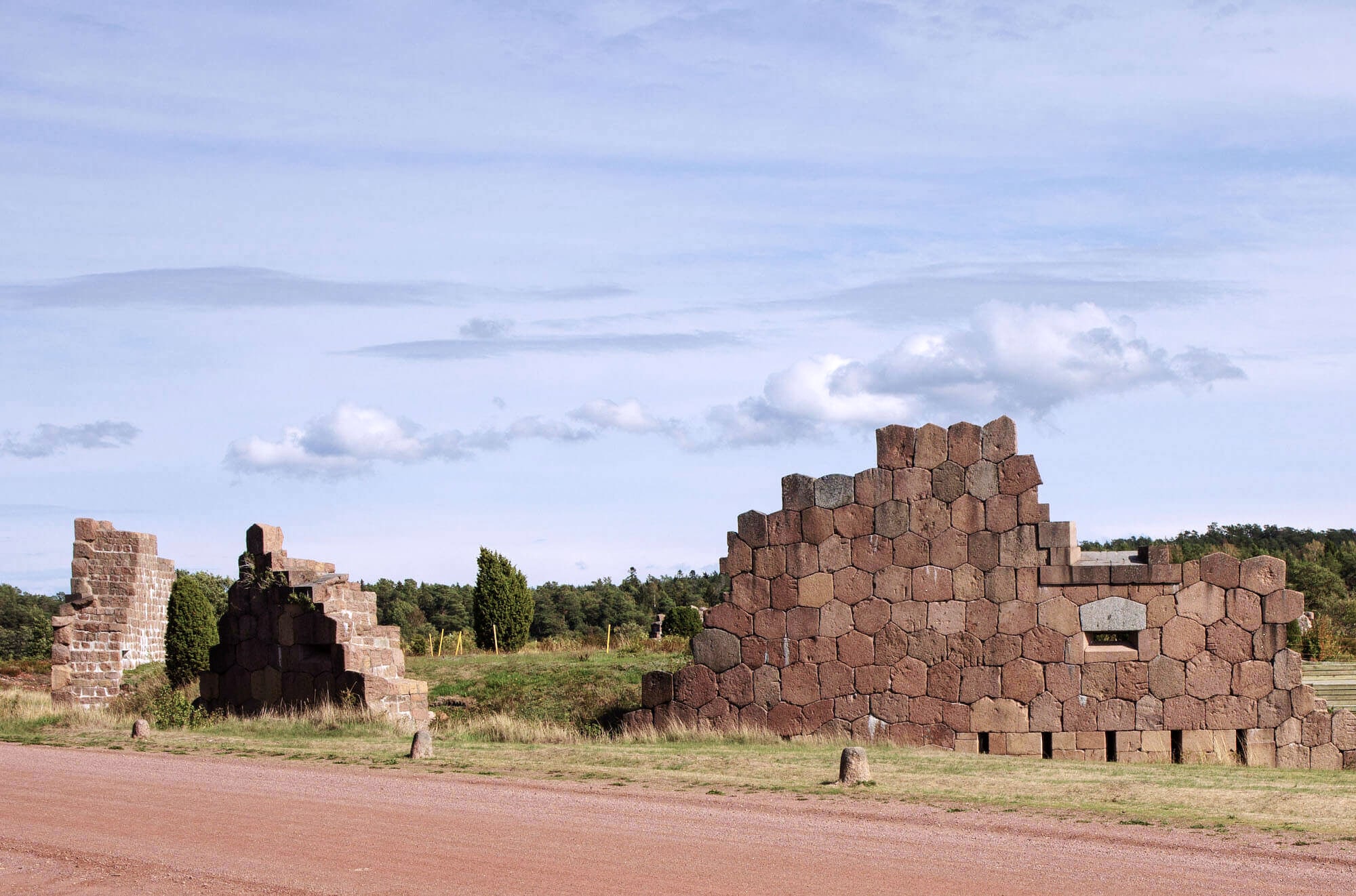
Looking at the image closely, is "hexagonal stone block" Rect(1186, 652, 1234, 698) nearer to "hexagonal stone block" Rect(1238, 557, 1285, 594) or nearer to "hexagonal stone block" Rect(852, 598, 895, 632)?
"hexagonal stone block" Rect(1238, 557, 1285, 594)

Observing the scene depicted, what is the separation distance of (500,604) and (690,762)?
2476 cm

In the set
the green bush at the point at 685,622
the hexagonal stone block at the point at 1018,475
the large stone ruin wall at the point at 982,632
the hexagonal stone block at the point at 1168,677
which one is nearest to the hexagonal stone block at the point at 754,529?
the large stone ruin wall at the point at 982,632

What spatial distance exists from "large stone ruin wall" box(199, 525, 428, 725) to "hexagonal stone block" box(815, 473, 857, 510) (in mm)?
6641

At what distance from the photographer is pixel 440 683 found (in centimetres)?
2494

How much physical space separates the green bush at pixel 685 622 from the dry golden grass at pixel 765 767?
15489mm

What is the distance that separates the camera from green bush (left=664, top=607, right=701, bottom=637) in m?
37.0

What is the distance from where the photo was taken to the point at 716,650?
20.0 meters

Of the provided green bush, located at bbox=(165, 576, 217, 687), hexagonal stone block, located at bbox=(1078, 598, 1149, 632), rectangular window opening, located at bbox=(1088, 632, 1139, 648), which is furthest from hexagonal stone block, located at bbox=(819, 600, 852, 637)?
green bush, located at bbox=(165, 576, 217, 687)

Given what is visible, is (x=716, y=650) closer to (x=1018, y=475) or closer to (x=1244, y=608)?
(x=1018, y=475)

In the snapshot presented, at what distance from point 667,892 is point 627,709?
12.9 m

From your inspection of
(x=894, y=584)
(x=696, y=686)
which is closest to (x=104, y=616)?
(x=696, y=686)

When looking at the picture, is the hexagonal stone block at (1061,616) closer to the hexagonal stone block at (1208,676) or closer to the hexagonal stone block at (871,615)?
the hexagonal stone block at (1208,676)

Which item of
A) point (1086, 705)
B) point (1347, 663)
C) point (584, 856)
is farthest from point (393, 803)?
point (1347, 663)

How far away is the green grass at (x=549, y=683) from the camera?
22.3m
